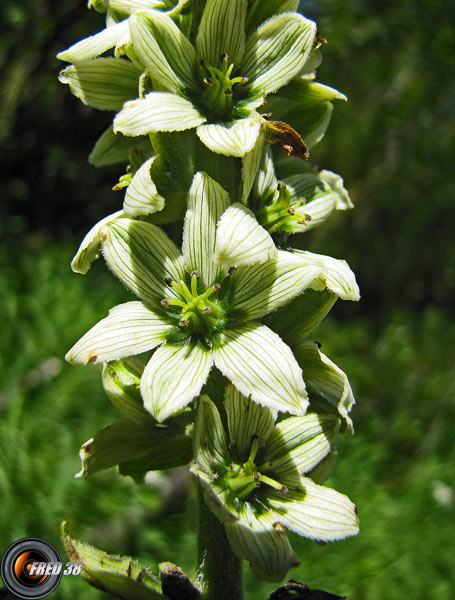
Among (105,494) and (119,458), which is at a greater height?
(119,458)

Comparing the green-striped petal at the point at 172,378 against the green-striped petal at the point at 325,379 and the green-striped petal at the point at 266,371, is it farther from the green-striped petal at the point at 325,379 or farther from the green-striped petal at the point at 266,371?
the green-striped petal at the point at 325,379

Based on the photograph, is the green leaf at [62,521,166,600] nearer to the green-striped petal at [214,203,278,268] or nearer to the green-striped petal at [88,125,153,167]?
the green-striped petal at [214,203,278,268]

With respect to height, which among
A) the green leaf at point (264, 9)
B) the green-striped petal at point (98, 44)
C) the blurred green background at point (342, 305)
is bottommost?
the blurred green background at point (342, 305)

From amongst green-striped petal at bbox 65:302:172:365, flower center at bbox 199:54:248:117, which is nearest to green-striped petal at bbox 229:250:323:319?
green-striped petal at bbox 65:302:172:365

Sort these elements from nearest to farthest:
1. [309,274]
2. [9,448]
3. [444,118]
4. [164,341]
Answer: [309,274] < [164,341] < [9,448] < [444,118]

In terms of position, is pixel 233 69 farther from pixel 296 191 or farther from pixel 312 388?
pixel 312 388

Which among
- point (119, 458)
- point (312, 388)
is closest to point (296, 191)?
point (312, 388)

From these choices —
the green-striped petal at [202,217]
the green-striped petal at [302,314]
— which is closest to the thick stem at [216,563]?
the green-striped petal at [302,314]

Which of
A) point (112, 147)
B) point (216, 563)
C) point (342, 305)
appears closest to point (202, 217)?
point (112, 147)
